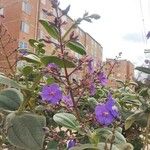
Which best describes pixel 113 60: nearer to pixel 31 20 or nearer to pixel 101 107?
pixel 101 107

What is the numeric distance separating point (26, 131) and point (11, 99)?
12 cm

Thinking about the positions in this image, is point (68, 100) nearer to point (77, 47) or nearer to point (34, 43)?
point (77, 47)

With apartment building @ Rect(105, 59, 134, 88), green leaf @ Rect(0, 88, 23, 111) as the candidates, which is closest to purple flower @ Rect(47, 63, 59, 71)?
green leaf @ Rect(0, 88, 23, 111)

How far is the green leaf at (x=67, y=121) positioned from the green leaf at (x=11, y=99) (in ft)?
0.46

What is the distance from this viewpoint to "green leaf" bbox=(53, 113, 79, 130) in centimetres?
77

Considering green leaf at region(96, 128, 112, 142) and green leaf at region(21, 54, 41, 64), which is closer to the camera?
green leaf at region(96, 128, 112, 142)

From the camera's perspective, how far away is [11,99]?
0.90 m

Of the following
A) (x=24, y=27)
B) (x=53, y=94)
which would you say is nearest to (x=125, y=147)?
(x=53, y=94)

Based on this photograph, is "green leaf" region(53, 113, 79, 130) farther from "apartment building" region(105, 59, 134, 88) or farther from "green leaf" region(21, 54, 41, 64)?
"apartment building" region(105, 59, 134, 88)

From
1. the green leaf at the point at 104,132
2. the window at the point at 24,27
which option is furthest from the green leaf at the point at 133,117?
the window at the point at 24,27

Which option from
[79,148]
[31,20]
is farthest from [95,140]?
[31,20]

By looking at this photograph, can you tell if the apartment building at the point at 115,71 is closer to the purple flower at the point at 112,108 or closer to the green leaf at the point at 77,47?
the green leaf at the point at 77,47

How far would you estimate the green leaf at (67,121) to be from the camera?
2.54 feet

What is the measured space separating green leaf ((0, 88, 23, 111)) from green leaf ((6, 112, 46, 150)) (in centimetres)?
5
